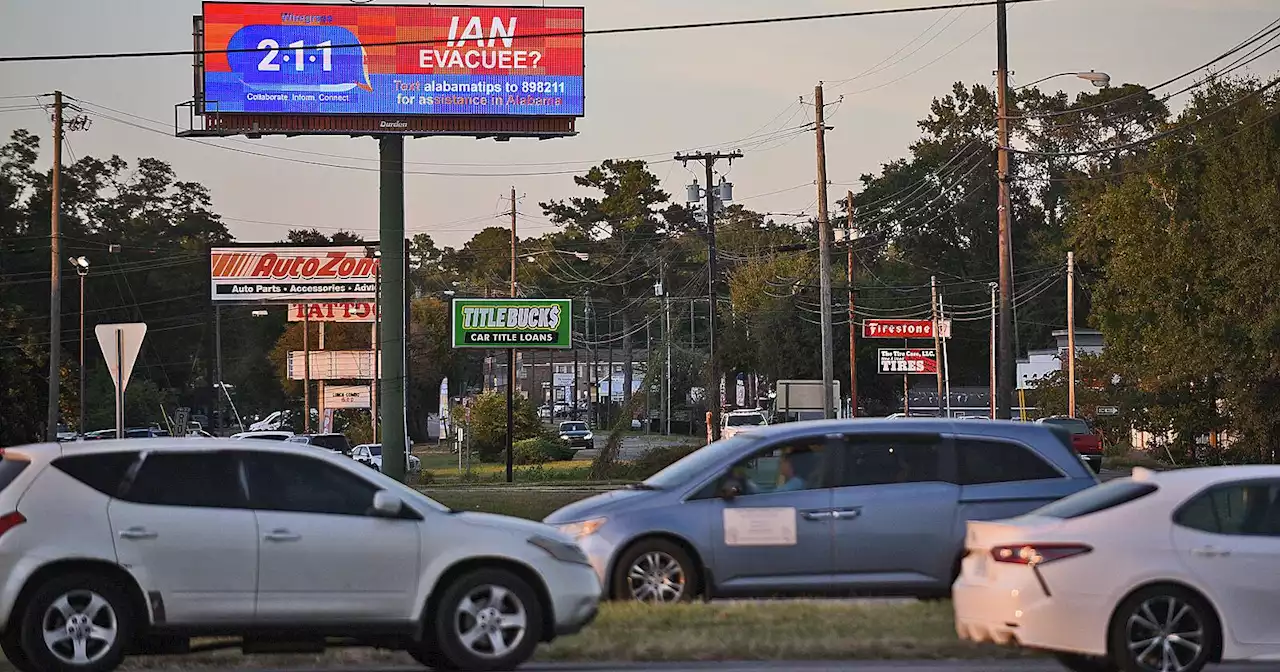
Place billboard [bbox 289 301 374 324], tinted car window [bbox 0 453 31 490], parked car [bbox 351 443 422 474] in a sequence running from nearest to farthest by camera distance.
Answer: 1. tinted car window [bbox 0 453 31 490]
2. parked car [bbox 351 443 422 474]
3. billboard [bbox 289 301 374 324]

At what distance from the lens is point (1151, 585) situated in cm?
988

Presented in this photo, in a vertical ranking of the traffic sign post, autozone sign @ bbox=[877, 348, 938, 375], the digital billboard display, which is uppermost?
the digital billboard display

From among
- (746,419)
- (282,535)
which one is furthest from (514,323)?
(282,535)

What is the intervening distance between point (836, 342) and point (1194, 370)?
37943mm

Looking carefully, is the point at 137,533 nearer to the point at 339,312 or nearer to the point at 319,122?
the point at 319,122

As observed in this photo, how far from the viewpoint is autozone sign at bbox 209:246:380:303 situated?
63.3 metres

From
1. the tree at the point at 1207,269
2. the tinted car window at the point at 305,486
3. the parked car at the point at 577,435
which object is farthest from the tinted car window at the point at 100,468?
the parked car at the point at 577,435

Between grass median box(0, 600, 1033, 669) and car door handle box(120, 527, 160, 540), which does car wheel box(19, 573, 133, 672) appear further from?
grass median box(0, 600, 1033, 669)

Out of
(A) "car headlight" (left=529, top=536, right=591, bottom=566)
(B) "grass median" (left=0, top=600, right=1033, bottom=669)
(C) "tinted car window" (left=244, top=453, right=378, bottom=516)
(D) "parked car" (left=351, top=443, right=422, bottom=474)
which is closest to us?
(C) "tinted car window" (left=244, top=453, right=378, bottom=516)

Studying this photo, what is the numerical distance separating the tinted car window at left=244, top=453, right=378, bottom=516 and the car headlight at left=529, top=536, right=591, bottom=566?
1.15m

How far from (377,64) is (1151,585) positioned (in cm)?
3555

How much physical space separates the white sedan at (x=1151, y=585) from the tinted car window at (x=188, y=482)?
500 cm

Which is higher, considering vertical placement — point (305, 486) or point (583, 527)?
point (305, 486)

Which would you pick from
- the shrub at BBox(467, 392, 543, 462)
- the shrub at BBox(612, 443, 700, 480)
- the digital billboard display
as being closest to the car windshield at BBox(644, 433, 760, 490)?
the digital billboard display
